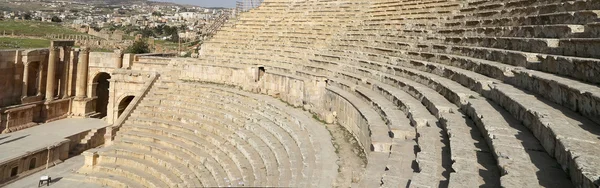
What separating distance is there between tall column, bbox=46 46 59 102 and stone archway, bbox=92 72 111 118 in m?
1.68

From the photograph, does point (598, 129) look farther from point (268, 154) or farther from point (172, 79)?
point (172, 79)

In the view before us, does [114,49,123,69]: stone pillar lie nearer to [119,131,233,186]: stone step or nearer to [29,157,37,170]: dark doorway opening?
[119,131,233,186]: stone step

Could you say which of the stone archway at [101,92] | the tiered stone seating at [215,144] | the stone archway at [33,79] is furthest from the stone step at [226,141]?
the stone archway at [33,79]

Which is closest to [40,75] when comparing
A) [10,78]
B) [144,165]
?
[10,78]

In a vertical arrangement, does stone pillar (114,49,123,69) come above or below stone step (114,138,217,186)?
above

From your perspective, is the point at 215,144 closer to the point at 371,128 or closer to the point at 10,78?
the point at 371,128

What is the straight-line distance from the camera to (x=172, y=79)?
53.8 feet

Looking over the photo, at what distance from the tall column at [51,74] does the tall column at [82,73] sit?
0.96m

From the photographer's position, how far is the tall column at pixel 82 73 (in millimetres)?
19239

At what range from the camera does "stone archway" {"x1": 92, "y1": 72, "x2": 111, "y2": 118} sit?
787 inches

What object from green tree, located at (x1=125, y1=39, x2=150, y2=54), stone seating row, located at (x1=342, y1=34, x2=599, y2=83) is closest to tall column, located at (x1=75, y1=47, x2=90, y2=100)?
green tree, located at (x1=125, y1=39, x2=150, y2=54)

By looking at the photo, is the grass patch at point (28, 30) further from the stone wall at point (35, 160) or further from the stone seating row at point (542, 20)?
the stone seating row at point (542, 20)

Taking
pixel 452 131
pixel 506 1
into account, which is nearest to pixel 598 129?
pixel 452 131

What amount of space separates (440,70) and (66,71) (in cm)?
1747
